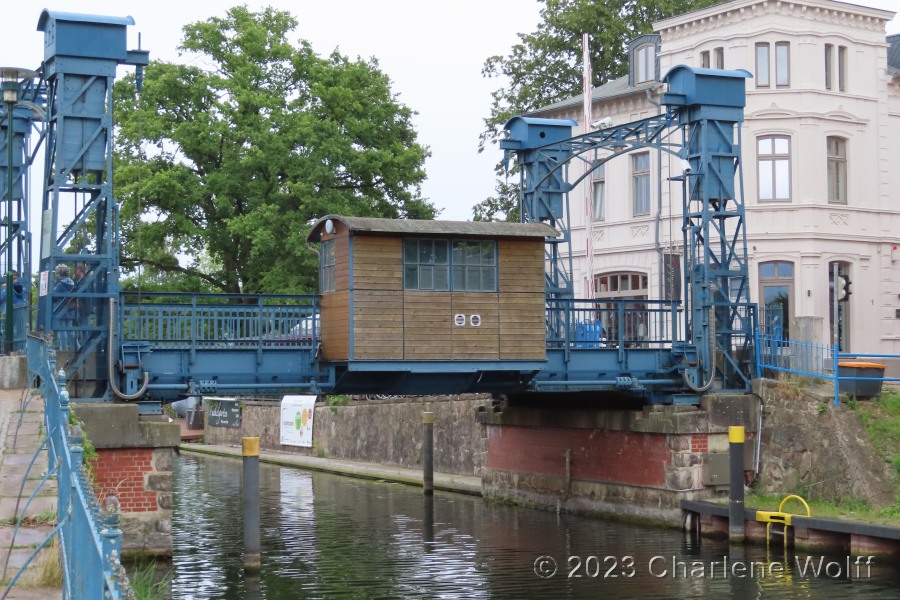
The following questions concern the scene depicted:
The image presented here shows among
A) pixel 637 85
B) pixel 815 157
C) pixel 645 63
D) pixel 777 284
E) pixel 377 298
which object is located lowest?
pixel 377 298

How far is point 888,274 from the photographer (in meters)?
38.8

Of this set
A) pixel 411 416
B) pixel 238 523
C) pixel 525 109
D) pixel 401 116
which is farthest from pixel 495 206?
pixel 238 523

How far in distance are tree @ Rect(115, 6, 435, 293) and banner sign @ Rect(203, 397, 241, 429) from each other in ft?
47.3

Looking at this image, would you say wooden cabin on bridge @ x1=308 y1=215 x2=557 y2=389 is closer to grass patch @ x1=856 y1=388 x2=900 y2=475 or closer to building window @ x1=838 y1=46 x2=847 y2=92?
→ grass patch @ x1=856 y1=388 x2=900 y2=475

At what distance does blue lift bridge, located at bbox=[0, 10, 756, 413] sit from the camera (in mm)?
21391

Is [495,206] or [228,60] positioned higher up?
[228,60]

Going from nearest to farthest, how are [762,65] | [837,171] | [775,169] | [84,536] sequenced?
[84,536]
[775,169]
[762,65]
[837,171]

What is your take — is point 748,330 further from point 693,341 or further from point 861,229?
point 861,229

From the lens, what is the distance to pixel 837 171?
38438 millimetres

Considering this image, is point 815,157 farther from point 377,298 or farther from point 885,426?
point 377,298

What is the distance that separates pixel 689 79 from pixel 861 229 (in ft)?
47.2

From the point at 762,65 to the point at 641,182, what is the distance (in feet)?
18.6

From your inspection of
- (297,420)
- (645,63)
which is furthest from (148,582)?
(297,420)

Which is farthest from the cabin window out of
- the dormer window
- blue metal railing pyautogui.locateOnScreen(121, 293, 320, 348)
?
the dormer window
